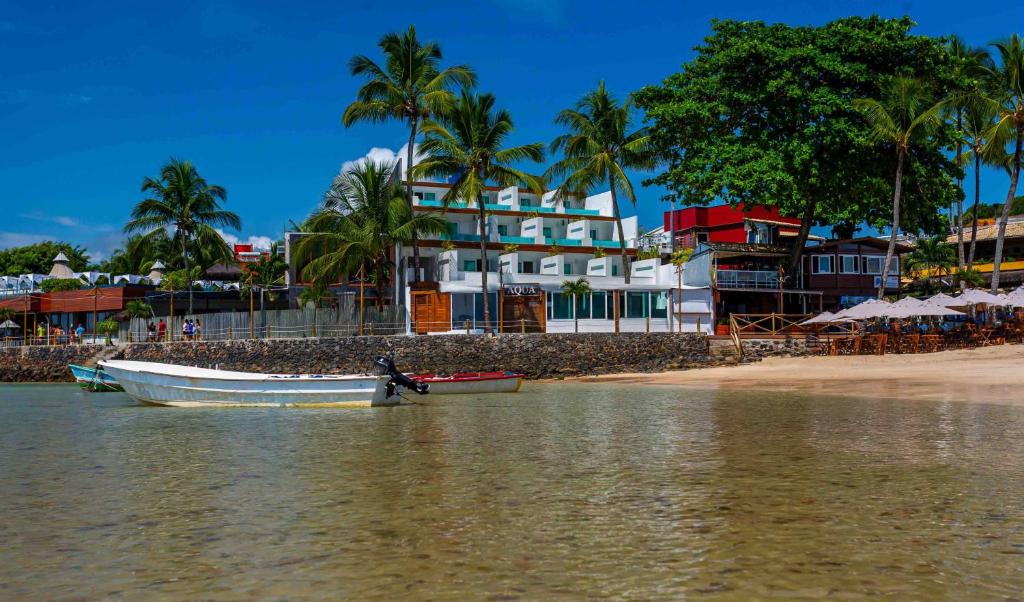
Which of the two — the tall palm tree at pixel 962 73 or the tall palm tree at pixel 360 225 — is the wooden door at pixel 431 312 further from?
the tall palm tree at pixel 962 73

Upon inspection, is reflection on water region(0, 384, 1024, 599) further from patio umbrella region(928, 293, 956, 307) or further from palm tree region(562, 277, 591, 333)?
palm tree region(562, 277, 591, 333)

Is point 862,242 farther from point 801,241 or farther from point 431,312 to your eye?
point 431,312

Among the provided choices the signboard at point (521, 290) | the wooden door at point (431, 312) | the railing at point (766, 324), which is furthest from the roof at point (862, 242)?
the wooden door at point (431, 312)

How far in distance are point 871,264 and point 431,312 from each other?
1141 inches

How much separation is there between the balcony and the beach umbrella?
39.4ft

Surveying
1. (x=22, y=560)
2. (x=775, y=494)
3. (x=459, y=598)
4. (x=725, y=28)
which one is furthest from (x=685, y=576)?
(x=725, y=28)

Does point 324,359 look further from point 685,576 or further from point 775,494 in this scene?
point 685,576

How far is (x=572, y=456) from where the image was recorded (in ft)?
51.5

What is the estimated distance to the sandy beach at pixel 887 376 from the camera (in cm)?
2784

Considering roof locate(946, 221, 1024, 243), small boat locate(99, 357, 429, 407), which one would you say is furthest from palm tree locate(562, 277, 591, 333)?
roof locate(946, 221, 1024, 243)

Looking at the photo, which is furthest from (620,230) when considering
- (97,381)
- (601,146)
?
(97,381)

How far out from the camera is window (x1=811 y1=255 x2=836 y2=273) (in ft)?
179

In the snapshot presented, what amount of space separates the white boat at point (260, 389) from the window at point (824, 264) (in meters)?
34.5

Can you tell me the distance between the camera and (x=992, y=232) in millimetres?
68062
